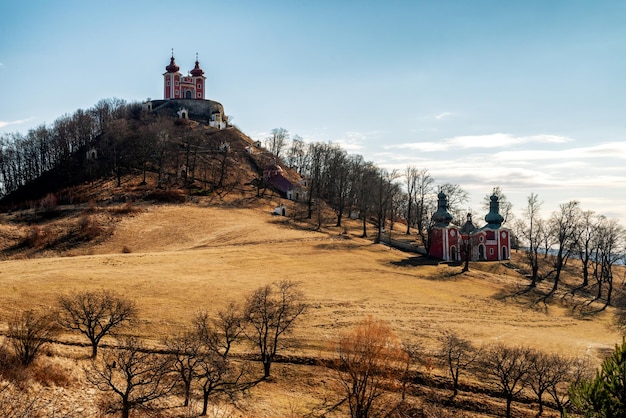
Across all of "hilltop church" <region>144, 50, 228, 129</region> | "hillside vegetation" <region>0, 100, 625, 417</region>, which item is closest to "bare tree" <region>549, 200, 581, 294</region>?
"hillside vegetation" <region>0, 100, 625, 417</region>

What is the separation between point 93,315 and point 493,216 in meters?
54.4

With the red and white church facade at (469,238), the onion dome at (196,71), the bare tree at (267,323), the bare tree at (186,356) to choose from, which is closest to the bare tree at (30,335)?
the bare tree at (186,356)

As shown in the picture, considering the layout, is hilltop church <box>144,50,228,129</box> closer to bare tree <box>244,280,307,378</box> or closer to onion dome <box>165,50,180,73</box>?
onion dome <box>165,50,180,73</box>

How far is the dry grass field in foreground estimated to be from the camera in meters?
30.0

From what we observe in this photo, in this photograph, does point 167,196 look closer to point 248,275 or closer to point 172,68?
point 248,275

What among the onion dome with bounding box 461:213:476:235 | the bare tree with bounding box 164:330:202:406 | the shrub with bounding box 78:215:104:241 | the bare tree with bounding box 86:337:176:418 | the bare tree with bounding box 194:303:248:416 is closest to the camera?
the bare tree with bounding box 86:337:176:418

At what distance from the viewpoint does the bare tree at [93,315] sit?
26516 mm

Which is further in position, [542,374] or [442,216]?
[442,216]

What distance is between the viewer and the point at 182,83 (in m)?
115

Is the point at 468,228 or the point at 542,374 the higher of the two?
the point at 468,228

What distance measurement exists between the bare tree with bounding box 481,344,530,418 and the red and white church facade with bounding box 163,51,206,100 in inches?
3964

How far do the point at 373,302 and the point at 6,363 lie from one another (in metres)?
26.0

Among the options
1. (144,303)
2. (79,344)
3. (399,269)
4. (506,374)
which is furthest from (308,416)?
(399,269)

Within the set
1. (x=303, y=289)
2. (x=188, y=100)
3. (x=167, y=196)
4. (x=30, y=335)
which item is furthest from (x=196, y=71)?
(x=30, y=335)
